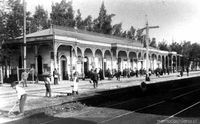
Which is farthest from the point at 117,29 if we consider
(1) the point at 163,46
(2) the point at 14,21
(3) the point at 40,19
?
(2) the point at 14,21

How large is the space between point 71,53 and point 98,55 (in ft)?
25.2

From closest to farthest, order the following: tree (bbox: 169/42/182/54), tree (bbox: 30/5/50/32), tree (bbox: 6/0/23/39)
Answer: tree (bbox: 6/0/23/39) < tree (bbox: 30/5/50/32) < tree (bbox: 169/42/182/54)

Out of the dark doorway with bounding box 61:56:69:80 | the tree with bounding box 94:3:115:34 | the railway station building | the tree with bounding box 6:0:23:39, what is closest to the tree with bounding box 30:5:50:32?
the tree with bounding box 6:0:23:39

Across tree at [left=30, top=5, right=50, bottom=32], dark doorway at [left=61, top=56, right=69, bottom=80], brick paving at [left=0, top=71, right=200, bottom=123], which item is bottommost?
brick paving at [left=0, top=71, right=200, bottom=123]

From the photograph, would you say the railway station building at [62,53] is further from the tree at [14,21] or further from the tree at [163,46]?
the tree at [163,46]

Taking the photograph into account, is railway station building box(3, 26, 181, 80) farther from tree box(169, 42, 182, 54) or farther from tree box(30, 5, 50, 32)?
tree box(169, 42, 182, 54)

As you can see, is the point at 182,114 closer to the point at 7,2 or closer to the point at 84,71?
the point at 84,71

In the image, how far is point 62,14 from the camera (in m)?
60.5

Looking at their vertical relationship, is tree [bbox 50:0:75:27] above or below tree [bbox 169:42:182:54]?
above

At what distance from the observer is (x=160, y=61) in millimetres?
63031

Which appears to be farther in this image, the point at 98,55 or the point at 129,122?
the point at 98,55

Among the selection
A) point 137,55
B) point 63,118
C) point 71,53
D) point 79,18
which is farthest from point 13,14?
point 63,118

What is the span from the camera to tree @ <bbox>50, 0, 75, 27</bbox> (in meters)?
58.8

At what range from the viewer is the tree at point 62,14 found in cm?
5878
